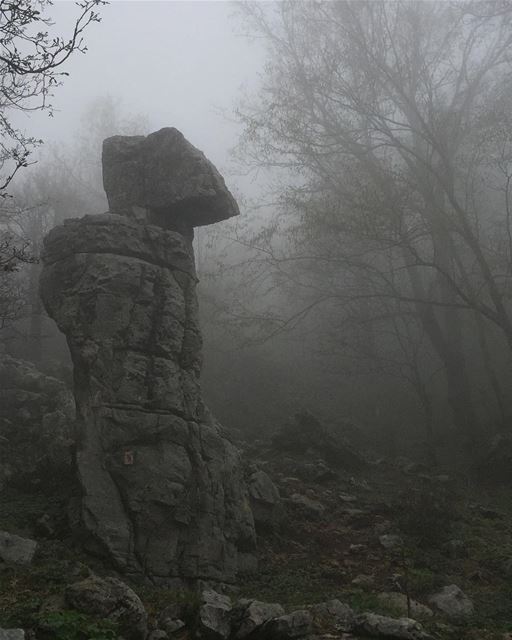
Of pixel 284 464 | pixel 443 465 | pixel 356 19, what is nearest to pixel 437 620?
pixel 284 464

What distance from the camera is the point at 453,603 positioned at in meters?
7.20

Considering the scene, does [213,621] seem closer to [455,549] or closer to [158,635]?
[158,635]

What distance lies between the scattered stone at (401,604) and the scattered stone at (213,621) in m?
2.05

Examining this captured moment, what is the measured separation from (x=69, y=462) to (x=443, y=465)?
10.2m

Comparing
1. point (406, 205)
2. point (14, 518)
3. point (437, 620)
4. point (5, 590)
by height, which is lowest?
point (437, 620)

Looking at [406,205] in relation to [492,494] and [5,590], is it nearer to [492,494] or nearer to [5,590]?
[492,494]

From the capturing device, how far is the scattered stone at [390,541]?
30.1ft

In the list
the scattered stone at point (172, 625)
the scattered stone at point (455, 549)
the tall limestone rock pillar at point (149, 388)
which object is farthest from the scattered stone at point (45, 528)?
the scattered stone at point (455, 549)

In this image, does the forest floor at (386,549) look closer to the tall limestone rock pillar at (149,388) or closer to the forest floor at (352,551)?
the forest floor at (352,551)

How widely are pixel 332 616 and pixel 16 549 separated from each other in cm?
355

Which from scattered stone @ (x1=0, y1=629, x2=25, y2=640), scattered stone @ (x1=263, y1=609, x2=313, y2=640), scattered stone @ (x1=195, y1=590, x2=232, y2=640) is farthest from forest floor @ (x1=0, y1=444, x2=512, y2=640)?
scattered stone @ (x1=263, y1=609, x2=313, y2=640)

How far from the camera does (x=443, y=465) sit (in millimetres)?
15938

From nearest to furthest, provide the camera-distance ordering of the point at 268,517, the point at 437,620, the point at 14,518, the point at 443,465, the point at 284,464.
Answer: the point at 437,620, the point at 14,518, the point at 268,517, the point at 284,464, the point at 443,465

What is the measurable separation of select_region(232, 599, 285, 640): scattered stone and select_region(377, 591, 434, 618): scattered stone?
5.00 feet
